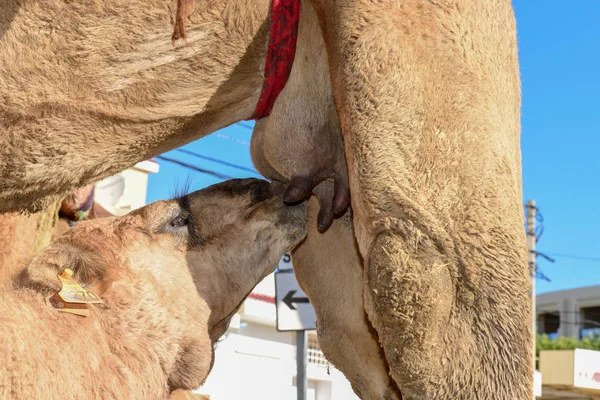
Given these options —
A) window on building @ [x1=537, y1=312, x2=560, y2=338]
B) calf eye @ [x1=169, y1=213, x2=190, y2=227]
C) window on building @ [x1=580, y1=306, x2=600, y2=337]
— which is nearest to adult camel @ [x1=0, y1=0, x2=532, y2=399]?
calf eye @ [x1=169, y1=213, x2=190, y2=227]

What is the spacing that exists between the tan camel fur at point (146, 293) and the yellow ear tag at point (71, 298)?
1.2 inches

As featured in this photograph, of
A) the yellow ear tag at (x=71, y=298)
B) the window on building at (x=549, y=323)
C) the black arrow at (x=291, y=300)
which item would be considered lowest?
the yellow ear tag at (x=71, y=298)

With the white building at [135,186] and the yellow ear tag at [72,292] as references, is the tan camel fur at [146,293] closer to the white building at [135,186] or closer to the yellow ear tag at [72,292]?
the yellow ear tag at [72,292]

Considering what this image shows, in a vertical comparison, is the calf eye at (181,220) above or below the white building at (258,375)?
above

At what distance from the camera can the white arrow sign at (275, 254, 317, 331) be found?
565 centimetres

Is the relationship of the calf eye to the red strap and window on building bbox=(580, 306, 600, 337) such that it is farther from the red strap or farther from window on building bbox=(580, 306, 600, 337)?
window on building bbox=(580, 306, 600, 337)

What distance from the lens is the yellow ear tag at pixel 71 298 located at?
96.0 inches

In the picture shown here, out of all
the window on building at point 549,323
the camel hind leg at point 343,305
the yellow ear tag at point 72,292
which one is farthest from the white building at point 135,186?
the window on building at point 549,323

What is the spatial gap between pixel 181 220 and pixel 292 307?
272 cm

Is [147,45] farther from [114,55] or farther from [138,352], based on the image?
[138,352]

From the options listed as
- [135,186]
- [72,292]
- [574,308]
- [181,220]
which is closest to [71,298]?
[72,292]

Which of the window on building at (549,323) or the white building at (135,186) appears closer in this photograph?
the white building at (135,186)

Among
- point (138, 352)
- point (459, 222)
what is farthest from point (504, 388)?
point (138, 352)

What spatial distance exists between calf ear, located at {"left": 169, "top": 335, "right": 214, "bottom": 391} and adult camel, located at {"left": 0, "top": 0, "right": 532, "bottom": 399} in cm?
75
